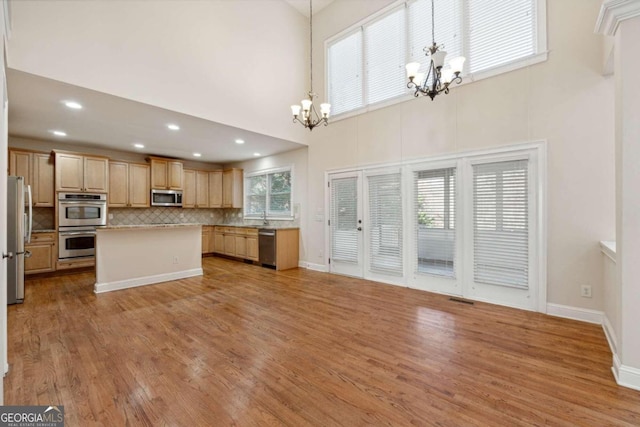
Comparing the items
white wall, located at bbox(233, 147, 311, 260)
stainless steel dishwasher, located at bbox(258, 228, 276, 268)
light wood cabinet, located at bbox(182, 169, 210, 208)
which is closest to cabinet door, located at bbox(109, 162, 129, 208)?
light wood cabinet, located at bbox(182, 169, 210, 208)

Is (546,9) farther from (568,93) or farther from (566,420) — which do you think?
(566,420)

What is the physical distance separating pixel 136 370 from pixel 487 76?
5187 mm

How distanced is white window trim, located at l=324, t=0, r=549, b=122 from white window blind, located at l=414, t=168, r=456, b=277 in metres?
1.32

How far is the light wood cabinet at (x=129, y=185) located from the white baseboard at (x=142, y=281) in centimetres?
255

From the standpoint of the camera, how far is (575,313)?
3248 mm

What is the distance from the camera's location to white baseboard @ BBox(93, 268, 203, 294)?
4409 millimetres

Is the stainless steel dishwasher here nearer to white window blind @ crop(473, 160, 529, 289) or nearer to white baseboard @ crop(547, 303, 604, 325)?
white window blind @ crop(473, 160, 529, 289)

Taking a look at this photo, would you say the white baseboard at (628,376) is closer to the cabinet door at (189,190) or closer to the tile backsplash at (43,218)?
the cabinet door at (189,190)

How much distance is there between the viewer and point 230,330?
299 centimetres

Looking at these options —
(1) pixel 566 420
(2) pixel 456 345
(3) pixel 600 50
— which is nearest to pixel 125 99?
(2) pixel 456 345

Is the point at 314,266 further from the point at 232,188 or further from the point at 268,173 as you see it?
the point at 232,188

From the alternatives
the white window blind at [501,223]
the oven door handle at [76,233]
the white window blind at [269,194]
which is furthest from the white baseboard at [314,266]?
the oven door handle at [76,233]

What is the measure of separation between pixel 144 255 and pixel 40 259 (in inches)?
87.1

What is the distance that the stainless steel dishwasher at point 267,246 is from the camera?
6129 millimetres
